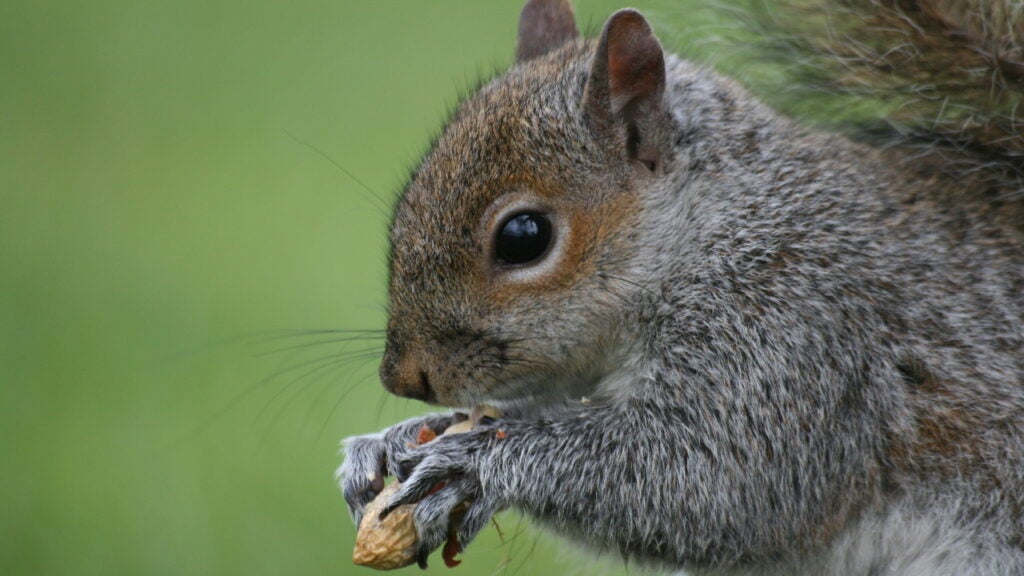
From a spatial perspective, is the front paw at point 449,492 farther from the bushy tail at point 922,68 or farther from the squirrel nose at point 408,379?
the bushy tail at point 922,68

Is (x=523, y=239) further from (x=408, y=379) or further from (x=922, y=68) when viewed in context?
(x=922, y=68)

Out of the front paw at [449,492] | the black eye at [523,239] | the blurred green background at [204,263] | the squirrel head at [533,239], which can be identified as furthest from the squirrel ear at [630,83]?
the front paw at [449,492]

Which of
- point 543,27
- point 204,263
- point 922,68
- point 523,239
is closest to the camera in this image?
point 523,239

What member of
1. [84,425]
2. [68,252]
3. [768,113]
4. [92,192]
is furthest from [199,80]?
[768,113]

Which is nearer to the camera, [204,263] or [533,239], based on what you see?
[533,239]

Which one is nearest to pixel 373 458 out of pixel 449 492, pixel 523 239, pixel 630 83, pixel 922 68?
pixel 449 492

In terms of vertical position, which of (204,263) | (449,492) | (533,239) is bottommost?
(449,492)

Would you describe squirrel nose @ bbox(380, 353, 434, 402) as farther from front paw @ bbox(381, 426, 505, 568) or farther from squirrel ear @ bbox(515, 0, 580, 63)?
squirrel ear @ bbox(515, 0, 580, 63)

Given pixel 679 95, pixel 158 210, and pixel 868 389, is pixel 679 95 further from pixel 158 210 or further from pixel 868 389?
pixel 158 210
